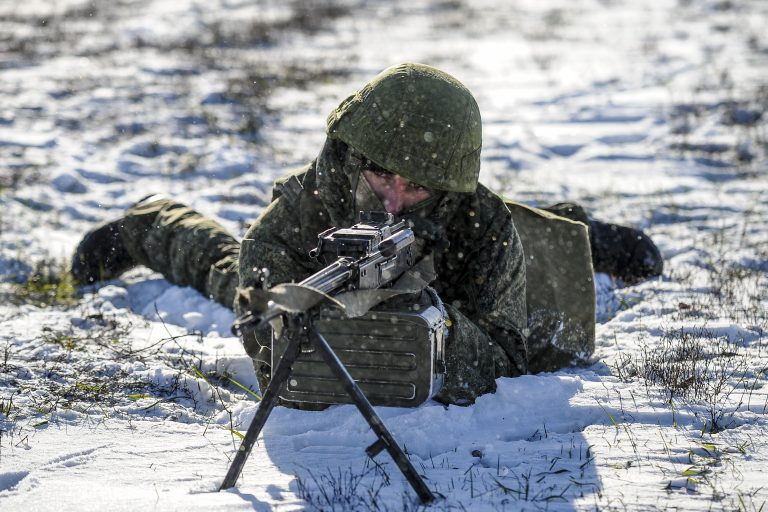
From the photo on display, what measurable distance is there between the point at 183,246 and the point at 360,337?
285 centimetres

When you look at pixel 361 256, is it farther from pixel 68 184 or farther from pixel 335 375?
pixel 68 184

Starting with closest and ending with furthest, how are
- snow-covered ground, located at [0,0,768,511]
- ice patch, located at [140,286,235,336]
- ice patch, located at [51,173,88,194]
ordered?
1. snow-covered ground, located at [0,0,768,511]
2. ice patch, located at [140,286,235,336]
3. ice patch, located at [51,173,88,194]

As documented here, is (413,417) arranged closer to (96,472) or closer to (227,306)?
(96,472)

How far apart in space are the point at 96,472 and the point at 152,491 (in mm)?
327

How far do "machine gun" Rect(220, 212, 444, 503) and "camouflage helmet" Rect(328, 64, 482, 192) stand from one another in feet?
1.29

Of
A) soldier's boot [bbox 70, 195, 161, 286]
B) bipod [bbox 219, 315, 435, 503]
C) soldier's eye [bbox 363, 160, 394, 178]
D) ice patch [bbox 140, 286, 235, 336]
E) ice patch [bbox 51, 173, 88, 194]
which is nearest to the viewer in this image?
bipod [bbox 219, 315, 435, 503]

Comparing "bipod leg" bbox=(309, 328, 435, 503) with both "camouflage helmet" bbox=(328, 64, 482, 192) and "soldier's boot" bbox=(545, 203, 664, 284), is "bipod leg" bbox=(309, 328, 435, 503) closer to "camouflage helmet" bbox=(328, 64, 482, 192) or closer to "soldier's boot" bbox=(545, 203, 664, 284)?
"camouflage helmet" bbox=(328, 64, 482, 192)

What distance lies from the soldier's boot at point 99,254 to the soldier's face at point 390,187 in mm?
2984

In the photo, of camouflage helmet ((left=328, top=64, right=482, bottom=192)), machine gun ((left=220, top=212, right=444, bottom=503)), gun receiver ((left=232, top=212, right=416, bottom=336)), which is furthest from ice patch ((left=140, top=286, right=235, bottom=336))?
gun receiver ((left=232, top=212, right=416, bottom=336))

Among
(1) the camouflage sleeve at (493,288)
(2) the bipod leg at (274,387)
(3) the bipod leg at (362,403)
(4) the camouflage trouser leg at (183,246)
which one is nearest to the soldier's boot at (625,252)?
(1) the camouflage sleeve at (493,288)

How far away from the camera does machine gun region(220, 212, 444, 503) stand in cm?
258

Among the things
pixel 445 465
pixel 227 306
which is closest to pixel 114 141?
pixel 227 306

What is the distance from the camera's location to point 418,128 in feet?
11.5

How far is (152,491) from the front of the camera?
288 cm
